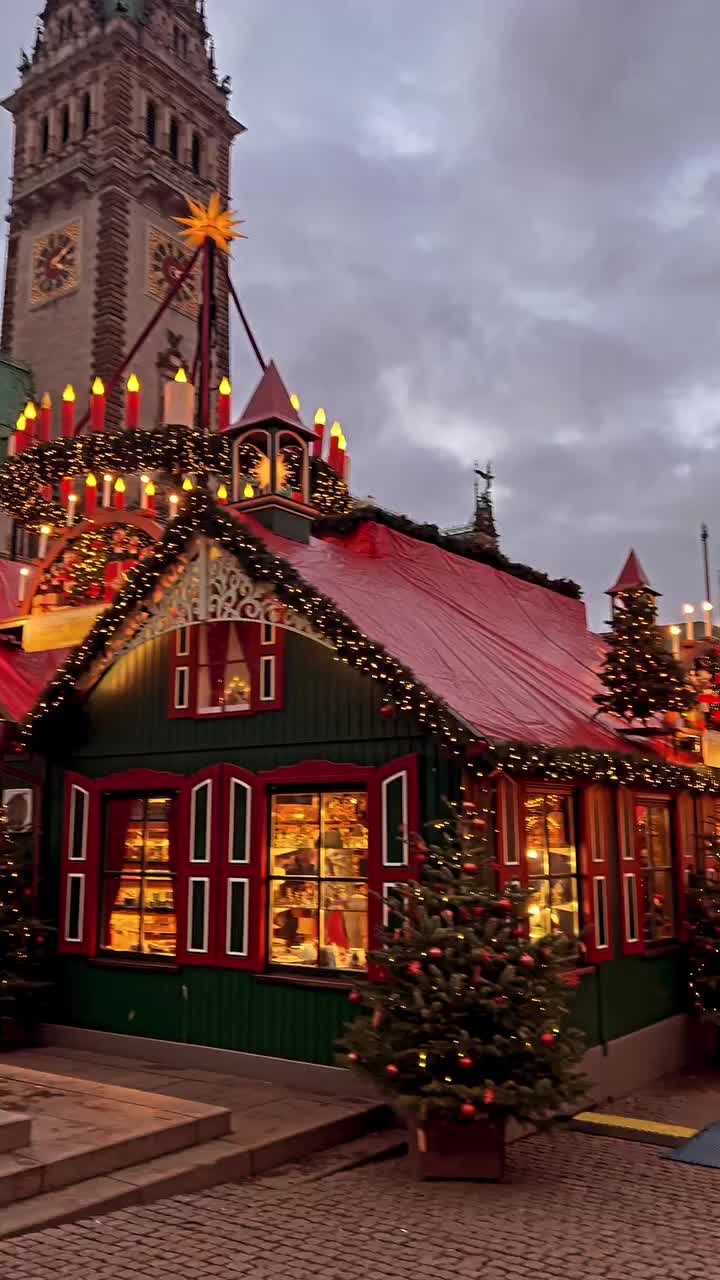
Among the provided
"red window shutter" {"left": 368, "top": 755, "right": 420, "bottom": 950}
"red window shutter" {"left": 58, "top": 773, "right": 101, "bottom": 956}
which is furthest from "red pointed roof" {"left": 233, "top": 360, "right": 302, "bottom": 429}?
"red window shutter" {"left": 368, "top": 755, "right": 420, "bottom": 950}

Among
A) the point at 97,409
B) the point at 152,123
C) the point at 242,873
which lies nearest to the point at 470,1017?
the point at 242,873

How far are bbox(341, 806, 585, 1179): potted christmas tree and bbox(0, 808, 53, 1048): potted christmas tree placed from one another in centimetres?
434

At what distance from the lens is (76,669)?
35.9ft

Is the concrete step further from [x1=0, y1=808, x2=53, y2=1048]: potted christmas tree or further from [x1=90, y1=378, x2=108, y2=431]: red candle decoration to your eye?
[x1=90, y1=378, x2=108, y2=431]: red candle decoration

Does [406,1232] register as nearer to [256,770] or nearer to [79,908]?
[256,770]

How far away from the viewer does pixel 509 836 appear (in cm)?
897

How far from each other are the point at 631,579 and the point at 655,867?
305 centimetres

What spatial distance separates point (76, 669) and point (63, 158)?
105 feet

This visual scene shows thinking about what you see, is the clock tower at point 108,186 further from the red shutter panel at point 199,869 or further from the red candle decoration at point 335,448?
the red shutter panel at point 199,869

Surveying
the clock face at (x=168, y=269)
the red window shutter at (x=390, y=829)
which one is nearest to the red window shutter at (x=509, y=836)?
the red window shutter at (x=390, y=829)

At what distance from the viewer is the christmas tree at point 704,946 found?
450 inches

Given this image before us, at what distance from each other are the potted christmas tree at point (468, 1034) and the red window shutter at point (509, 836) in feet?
4.38

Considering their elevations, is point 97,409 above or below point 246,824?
above

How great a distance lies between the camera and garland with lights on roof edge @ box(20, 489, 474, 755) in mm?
8547
